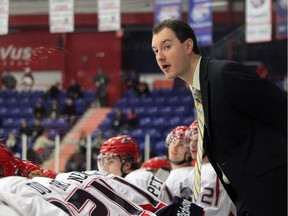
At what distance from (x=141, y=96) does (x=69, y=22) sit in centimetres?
402

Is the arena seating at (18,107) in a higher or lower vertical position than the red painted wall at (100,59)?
lower

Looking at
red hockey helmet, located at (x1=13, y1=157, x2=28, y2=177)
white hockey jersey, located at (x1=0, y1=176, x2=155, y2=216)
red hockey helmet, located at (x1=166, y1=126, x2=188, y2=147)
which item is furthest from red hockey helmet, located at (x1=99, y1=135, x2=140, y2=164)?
white hockey jersey, located at (x1=0, y1=176, x2=155, y2=216)

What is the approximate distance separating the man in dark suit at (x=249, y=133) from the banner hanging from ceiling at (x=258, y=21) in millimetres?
7860

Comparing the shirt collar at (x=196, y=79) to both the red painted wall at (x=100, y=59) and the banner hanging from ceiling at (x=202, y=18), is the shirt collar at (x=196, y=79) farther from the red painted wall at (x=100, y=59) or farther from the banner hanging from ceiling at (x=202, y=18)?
the red painted wall at (x=100, y=59)

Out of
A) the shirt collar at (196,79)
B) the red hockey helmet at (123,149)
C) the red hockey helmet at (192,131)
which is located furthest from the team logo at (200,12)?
the shirt collar at (196,79)

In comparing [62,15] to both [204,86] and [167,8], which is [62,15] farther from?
[204,86]

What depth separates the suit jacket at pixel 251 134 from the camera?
2.22 m

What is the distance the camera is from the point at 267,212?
223 centimetres

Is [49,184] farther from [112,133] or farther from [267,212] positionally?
[112,133]

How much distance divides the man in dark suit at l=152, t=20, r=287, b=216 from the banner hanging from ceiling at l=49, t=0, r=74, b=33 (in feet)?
26.6

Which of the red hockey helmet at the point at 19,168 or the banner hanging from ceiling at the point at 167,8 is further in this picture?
the banner hanging from ceiling at the point at 167,8

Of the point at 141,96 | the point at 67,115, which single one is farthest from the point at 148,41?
the point at 67,115

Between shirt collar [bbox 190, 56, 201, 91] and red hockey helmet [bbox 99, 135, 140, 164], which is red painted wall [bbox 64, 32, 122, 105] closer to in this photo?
red hockey helmet [bbox 99, 135, 140, 164]

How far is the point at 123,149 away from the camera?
405 centimetres
